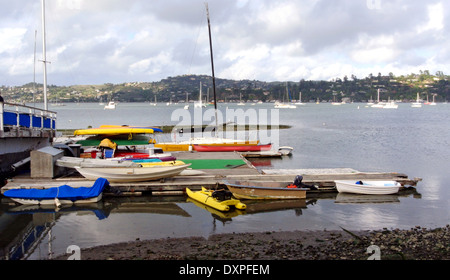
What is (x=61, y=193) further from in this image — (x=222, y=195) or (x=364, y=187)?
(x=364, y=187)

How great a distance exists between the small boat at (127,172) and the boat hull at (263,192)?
348 cm

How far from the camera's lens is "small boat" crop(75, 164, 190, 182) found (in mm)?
20828

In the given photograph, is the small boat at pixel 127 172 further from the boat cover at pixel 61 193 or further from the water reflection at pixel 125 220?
the boat cover at pixel 61 193

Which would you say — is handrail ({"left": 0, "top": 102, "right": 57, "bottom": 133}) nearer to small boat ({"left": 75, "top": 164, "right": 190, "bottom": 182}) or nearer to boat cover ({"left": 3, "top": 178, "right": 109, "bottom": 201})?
boat cover ({"left": 3, "top": 178, "right": 109, "bottom": 201})

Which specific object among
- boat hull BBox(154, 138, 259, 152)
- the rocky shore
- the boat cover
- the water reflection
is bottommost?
the water reflection

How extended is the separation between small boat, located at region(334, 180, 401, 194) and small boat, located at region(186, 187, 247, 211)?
619 cm

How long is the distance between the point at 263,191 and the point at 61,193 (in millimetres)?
9793

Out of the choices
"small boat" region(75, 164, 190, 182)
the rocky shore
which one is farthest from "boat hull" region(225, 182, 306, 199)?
the rocky shore

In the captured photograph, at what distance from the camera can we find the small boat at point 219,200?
1836 centimetres

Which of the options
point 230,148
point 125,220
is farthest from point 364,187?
point 230,148

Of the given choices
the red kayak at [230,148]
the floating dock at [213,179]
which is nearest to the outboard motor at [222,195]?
the floating dock at [213,179]

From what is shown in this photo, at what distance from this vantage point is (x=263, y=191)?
20188 millimetres
